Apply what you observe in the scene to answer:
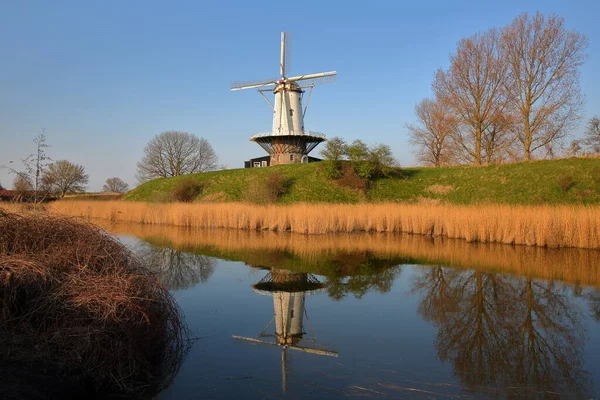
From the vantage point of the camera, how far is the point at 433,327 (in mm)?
5832

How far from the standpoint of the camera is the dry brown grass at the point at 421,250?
32.4 ft

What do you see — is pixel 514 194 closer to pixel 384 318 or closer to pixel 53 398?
pixel 384 318

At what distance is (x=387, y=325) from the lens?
5953 mm

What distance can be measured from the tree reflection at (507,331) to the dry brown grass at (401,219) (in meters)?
5.79

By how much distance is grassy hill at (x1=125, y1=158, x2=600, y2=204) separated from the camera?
2309 cm

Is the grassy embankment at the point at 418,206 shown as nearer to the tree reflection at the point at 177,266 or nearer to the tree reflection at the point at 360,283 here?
the tree reflection at the point at 177,266

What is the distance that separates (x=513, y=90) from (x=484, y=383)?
28.2 metres

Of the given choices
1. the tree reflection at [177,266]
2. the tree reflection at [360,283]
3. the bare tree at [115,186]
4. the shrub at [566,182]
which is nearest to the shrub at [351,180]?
the shrub at [566,182]

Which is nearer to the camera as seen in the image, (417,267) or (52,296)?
(52,296)

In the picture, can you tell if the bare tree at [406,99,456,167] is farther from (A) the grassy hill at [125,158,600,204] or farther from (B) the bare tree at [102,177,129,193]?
(B) the bare tree at [102,177,129,193]

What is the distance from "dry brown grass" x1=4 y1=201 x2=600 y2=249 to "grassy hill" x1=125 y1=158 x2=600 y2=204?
612cm

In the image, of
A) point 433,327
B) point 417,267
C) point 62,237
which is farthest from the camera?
point 417,267

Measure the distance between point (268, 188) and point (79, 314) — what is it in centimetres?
2388

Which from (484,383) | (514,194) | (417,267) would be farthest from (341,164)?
(484,383)
